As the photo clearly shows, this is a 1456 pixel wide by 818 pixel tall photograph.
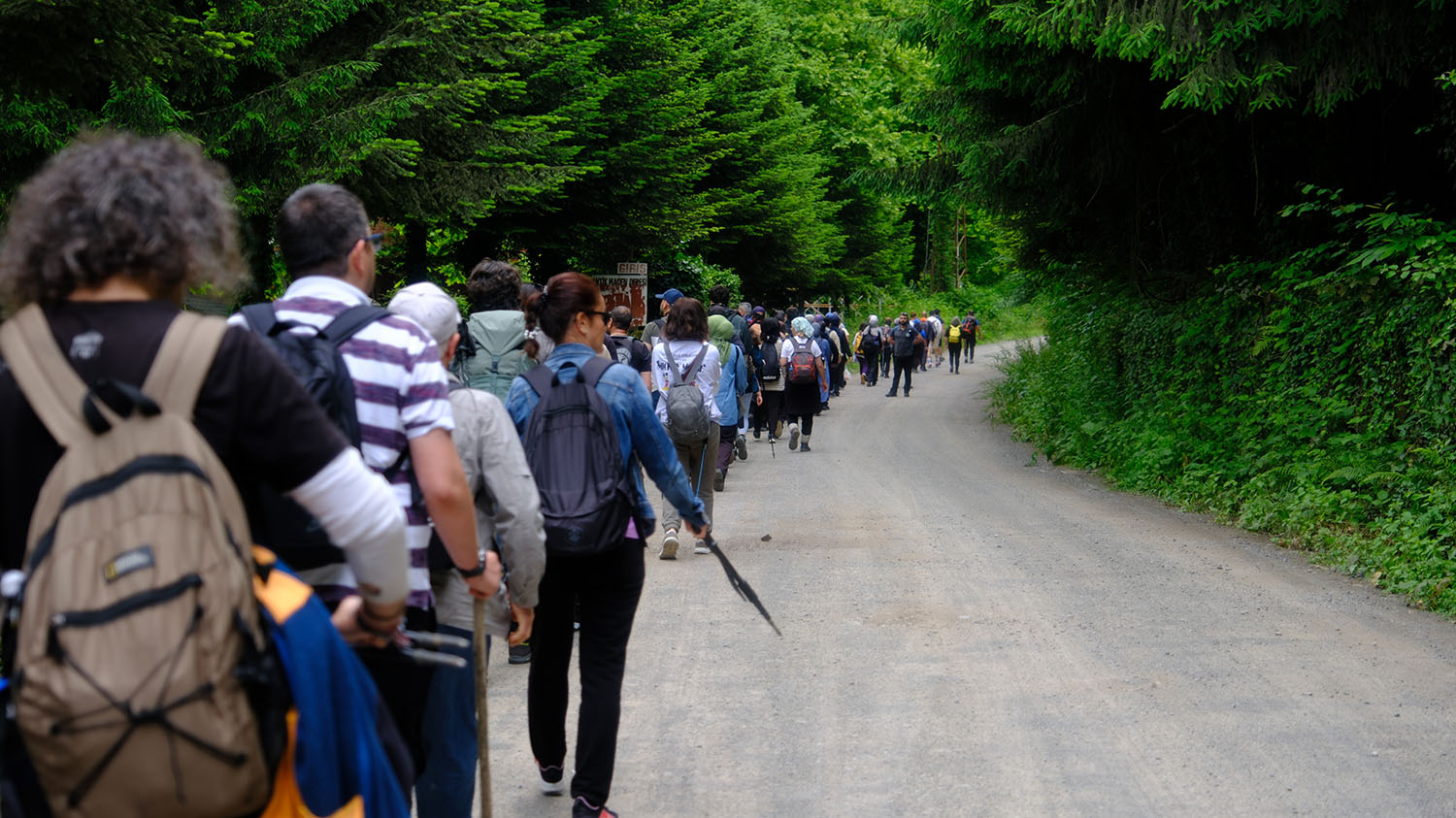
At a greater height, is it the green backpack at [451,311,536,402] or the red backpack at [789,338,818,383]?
the green backpack at [451,311,536,402]

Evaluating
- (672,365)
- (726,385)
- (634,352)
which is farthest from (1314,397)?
(634,352)

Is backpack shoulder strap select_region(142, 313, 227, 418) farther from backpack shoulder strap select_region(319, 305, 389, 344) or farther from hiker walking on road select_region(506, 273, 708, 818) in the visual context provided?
hiker walking on road select_region(506, 273, 708, 818)

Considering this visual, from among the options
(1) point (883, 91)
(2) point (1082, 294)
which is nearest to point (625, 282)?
(2) point (1082, 294)

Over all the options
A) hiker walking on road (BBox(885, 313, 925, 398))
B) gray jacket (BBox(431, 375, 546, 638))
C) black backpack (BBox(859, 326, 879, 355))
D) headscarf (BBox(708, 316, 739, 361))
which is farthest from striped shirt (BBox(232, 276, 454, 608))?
black backpack (BBox(859, 326, 879, 355))

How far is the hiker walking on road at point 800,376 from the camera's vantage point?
18578 millimetres

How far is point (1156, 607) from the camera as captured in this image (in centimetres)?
858

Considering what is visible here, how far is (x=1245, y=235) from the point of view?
15.2m

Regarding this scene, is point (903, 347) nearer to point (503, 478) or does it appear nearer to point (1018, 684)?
point (1018, 684)

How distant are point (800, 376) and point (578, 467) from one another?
46.3 feet

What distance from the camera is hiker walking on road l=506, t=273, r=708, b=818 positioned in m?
4.71

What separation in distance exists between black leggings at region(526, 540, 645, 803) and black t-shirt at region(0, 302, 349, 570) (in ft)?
7.68

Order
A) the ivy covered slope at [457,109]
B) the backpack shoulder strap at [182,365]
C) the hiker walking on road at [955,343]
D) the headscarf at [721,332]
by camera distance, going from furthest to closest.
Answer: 1. the hiker walking on road at [955,343]
2. the headscarf at [721,332]
3. the ivy covered slope at [457,109]
4. the backpack shoulder strap at [182,365]

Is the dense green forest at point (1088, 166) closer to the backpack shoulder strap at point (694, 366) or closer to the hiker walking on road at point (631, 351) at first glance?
the hiker walking on road at point (631, 351)

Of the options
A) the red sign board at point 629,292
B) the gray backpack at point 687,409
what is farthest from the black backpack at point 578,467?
the red sign board at point 629,292
